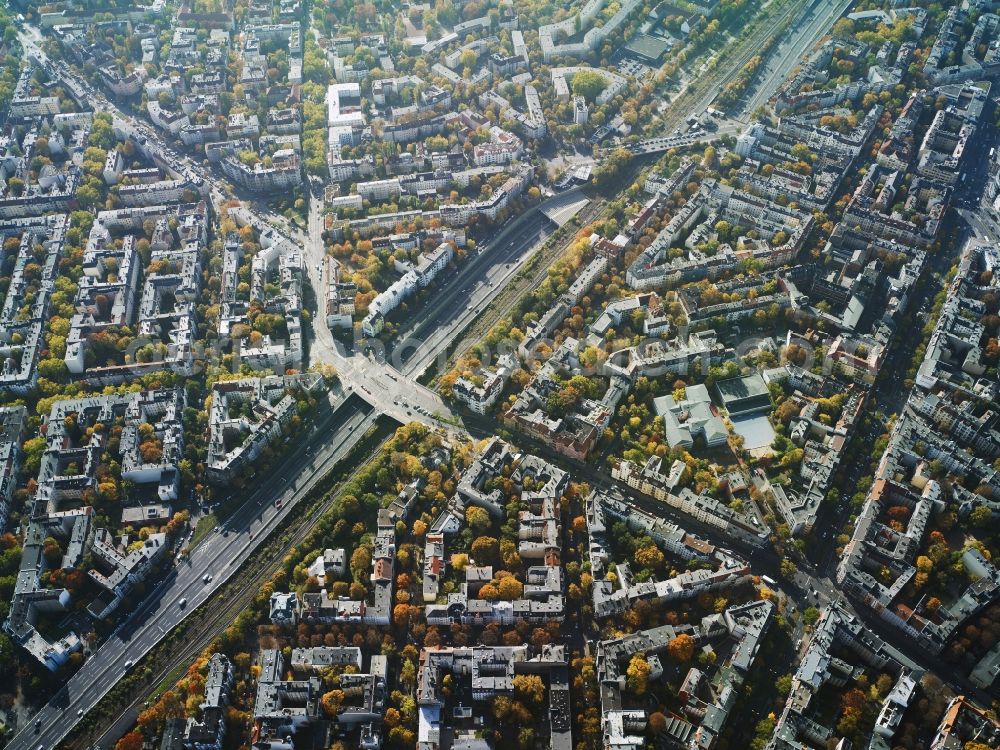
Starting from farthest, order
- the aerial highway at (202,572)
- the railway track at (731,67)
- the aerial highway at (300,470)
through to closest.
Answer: the railway track at (731,67)
the aerial highway at (300,470)
the aerial highway at (202,572)

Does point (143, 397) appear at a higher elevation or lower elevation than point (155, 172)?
lower

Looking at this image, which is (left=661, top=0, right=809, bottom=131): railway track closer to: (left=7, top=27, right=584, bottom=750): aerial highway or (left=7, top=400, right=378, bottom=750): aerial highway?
(left=7, top=27, right=584, bottom=750): aerial highway

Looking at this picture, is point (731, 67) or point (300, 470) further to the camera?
point (731, 67)

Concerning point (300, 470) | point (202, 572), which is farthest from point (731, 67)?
point (202, 572)

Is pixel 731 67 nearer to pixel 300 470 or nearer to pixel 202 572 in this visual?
pixel 300 470

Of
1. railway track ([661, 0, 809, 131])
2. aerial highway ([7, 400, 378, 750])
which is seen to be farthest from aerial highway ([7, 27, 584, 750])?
railway track ([661, 0, 809, 131])

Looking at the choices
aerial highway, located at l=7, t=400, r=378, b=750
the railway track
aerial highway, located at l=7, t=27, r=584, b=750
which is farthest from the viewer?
the railway track

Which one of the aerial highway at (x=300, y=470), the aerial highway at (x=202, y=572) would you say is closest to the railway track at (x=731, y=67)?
the aerial highway at (x=300, y=470)

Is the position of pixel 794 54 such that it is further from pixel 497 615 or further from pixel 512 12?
pixel 497 615

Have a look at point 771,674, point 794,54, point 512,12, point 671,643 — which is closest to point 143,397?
point 671,643

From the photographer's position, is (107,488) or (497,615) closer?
(497,615)

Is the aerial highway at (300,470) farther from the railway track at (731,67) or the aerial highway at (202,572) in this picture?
the railway track at (731,67)
